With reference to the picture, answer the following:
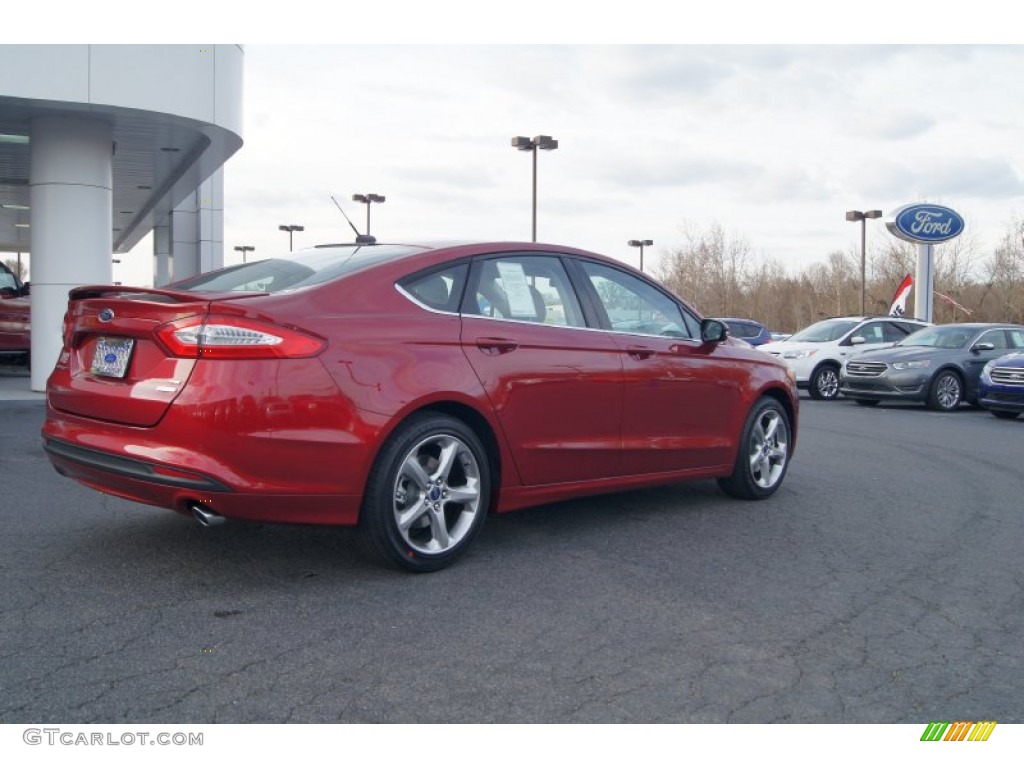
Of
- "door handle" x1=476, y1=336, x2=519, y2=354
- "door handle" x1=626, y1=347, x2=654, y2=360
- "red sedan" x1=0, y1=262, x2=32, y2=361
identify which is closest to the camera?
"door handle" x1=476, y1=336, x2=519, y2=354

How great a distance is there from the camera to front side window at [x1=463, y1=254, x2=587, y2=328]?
5.32 meters

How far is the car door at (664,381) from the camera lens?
19.6 feet

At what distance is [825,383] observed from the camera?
61.8ft

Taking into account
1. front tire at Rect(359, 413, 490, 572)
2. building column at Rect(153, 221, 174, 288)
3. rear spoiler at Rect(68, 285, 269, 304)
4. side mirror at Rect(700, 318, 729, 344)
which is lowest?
front tire at Rect(359, 413, 490, 572)

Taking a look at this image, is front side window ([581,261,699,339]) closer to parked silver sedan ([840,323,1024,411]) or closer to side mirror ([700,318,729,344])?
side mirror ([700,318,729,344])

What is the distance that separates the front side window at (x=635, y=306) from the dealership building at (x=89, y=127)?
925 cm

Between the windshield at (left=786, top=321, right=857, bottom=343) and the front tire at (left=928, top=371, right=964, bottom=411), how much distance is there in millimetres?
2910

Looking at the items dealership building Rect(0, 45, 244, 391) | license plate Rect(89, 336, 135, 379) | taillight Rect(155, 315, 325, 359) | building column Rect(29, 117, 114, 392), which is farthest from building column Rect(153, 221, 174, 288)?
taillight Rect(155, 315, 325, 359)

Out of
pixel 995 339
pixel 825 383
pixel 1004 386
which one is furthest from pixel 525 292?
pixel 825 383

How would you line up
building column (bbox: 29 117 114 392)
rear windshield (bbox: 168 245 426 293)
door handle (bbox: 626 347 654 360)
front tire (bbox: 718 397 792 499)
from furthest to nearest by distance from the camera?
building column (bbox: 29 117 114 392) < front tire (bbox: 718 397 792 499) < door handle (bbox: 626 347 654 360) < rear windshield (bbox: 168 245 426 293)

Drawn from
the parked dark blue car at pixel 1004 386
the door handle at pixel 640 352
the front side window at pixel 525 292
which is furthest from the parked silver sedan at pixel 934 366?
the front side window at pixel 525 292

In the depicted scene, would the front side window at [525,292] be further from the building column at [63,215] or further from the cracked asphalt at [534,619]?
the building column at [63,215]

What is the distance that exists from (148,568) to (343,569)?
2.92 ft

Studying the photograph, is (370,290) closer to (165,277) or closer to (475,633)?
(475,633)
